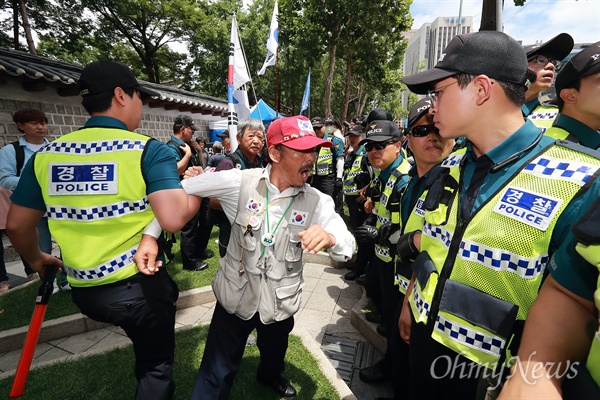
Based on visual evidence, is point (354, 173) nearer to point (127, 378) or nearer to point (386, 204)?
point (386, 204)

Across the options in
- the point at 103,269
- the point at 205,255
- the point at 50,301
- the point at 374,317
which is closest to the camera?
the point at 103,269

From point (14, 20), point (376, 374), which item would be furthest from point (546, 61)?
point (14, 20)

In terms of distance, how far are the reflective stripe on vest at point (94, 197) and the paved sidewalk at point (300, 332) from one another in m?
1.93

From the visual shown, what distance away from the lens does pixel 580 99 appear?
1.73 m

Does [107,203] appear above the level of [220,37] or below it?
below

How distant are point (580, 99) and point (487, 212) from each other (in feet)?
3.75

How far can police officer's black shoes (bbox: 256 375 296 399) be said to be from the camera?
8.23ft

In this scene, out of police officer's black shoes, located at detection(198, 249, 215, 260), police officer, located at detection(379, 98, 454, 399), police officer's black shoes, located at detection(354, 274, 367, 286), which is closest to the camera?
police officer, located at detection(379, 98, 454, 399)

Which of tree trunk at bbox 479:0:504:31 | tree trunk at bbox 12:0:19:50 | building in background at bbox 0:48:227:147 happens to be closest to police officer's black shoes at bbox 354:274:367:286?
building in background at bbox 0:48:227:147

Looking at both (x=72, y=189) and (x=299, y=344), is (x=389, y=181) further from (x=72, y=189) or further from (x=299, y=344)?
(x=72, y=189)

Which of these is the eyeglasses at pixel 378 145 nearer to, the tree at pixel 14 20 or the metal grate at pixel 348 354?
the metal grate at pixel 348 354

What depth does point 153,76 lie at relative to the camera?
78.9ft

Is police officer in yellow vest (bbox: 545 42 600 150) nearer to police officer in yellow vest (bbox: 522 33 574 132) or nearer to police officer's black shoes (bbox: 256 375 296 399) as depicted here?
police officer in yellow vest (bbox: 522 33 574 132)

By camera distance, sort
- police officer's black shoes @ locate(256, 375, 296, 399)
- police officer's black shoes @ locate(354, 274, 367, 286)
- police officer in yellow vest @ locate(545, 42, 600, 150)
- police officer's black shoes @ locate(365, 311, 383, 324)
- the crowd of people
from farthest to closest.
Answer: police officer's black shoes @ locate(354, 274, 367, 286)
police officer's black shoes @ locate(365, 311, 383, 324)
police officer's black shoes @ locate(256, 375, 296, 399)
police officer in yellow vest @ locate(545, 42, 600, 150)
the crowd of people
